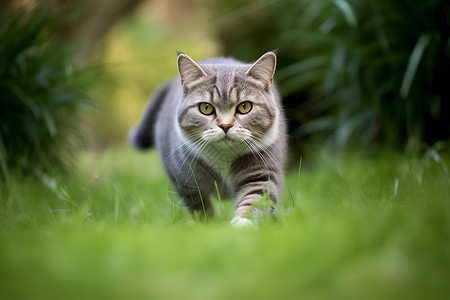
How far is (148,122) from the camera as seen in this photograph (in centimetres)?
264

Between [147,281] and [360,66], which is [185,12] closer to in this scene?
[360,66]

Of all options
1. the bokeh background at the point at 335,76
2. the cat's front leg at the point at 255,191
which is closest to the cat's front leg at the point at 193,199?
the cat's front leg at the point at 255,191

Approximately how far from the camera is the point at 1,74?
266 cm

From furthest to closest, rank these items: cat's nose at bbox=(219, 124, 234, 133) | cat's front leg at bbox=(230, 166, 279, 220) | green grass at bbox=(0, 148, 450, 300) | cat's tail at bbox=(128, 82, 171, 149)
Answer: cat's tail at bbox=(128, 82, 171, 149) → cat's nose at bbox=(219, 124, 234, 133) → cat's front leg at bbox=(230, 166, 279, 220) → green grass at bbox=(0, 148, 450, 300)

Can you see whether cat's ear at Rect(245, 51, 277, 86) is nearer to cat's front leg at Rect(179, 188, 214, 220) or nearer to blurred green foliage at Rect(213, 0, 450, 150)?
cat's front leg at Rect(179, 188, 214, 220)

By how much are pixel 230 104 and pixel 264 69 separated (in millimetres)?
218

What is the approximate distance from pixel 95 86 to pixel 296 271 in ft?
8.62

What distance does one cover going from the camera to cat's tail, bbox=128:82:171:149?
2.62 meters

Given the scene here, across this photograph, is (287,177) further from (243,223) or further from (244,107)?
(243,223)

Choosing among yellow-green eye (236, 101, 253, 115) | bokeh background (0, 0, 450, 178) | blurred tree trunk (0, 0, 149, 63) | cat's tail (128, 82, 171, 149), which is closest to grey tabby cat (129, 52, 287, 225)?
yellow-green eye (236, 101, 253, 115)

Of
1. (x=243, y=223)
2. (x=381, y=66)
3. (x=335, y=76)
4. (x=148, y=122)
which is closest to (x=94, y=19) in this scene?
(x=148, y=122)

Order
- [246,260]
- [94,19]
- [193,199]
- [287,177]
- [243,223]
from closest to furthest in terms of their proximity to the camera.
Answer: [246,260], [243,223], [193,199], [287,177], [94,19]

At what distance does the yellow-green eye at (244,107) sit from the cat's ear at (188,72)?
0.71 feet

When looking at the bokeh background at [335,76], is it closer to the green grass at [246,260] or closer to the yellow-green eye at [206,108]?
the yellow-green eye at [206,108]
